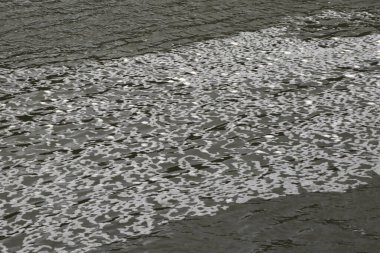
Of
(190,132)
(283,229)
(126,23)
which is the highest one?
(126,23)

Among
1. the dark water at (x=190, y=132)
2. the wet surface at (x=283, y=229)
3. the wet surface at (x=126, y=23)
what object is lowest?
the wet surface at (x=283, y=229)

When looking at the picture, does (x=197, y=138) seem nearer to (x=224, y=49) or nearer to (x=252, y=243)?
(x=252, y=243)

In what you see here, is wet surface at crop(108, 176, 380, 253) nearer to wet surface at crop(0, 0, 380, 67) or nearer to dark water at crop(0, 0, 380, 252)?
dark water at crop(0, 0, 380, 252)

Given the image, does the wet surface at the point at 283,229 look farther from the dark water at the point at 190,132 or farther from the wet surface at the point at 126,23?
the wet surface at the point at 126,23

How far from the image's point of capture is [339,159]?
2631 mm

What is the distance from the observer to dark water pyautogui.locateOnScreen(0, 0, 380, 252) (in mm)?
2170

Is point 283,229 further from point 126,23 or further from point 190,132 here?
point 126,23

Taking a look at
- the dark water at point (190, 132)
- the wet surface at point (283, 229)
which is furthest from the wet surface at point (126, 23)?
the wet surface at point (283, 229)

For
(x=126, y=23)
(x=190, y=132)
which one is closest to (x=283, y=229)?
(x=190, y=132)

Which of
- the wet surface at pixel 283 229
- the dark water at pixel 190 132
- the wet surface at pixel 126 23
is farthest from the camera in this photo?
the wet surface at pixel 126 23

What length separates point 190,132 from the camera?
2943 millimetres

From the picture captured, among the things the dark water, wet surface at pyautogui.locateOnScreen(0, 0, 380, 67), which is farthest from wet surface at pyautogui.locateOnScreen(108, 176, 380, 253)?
wet surface at pyautogui.locateOnScreen(0, 0, 380, 67)

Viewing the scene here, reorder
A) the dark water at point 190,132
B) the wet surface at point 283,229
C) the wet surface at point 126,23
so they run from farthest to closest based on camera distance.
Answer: the wet surface at point 126,23 < the dark water at point 190,132 < the wet surface at point 283,229

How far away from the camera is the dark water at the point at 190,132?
217 centimetres
